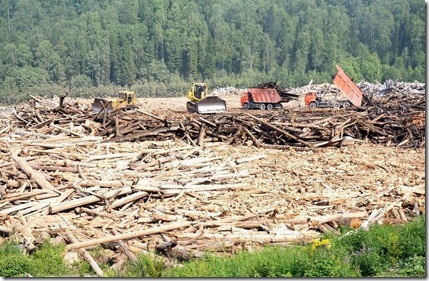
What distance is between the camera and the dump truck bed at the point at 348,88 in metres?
27.5

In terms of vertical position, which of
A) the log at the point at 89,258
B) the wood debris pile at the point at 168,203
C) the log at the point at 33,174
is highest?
the log at the point at 33,174

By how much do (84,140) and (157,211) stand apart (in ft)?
18.6

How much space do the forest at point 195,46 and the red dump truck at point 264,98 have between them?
141 ft

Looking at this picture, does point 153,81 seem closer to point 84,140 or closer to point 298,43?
point 298,43

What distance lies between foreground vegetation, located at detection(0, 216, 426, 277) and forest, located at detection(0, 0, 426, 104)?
64939mm

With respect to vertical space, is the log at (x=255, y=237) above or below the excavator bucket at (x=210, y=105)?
below

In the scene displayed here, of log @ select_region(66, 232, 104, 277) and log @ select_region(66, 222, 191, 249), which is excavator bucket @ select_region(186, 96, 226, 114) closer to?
log @ select_region(66, 222, 191, 249)

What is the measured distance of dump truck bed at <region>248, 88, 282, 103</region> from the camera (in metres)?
30.1

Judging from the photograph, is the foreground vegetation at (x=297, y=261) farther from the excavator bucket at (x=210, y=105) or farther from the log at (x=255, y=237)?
the excavator bucket at (x=210, y=105)

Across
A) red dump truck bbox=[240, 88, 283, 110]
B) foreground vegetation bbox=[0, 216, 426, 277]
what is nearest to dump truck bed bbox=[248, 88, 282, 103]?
red dump truck bbox=[240, 88, 283, 110]

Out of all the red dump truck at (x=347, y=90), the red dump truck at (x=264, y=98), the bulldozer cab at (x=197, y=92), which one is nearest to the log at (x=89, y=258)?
the red dump truck at (x=347, y=90)

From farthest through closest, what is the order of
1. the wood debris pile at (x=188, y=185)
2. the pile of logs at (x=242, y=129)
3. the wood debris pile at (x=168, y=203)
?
1. the pile of logs at (x=242, y=129)
2. the wood debris pile at (x=188, y=185)
3. the wood debris pile at (x=168, y=203)

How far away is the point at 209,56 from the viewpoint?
3187 inches

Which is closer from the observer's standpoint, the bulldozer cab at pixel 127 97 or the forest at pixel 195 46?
the bulldozer cab at pixel 127 97
